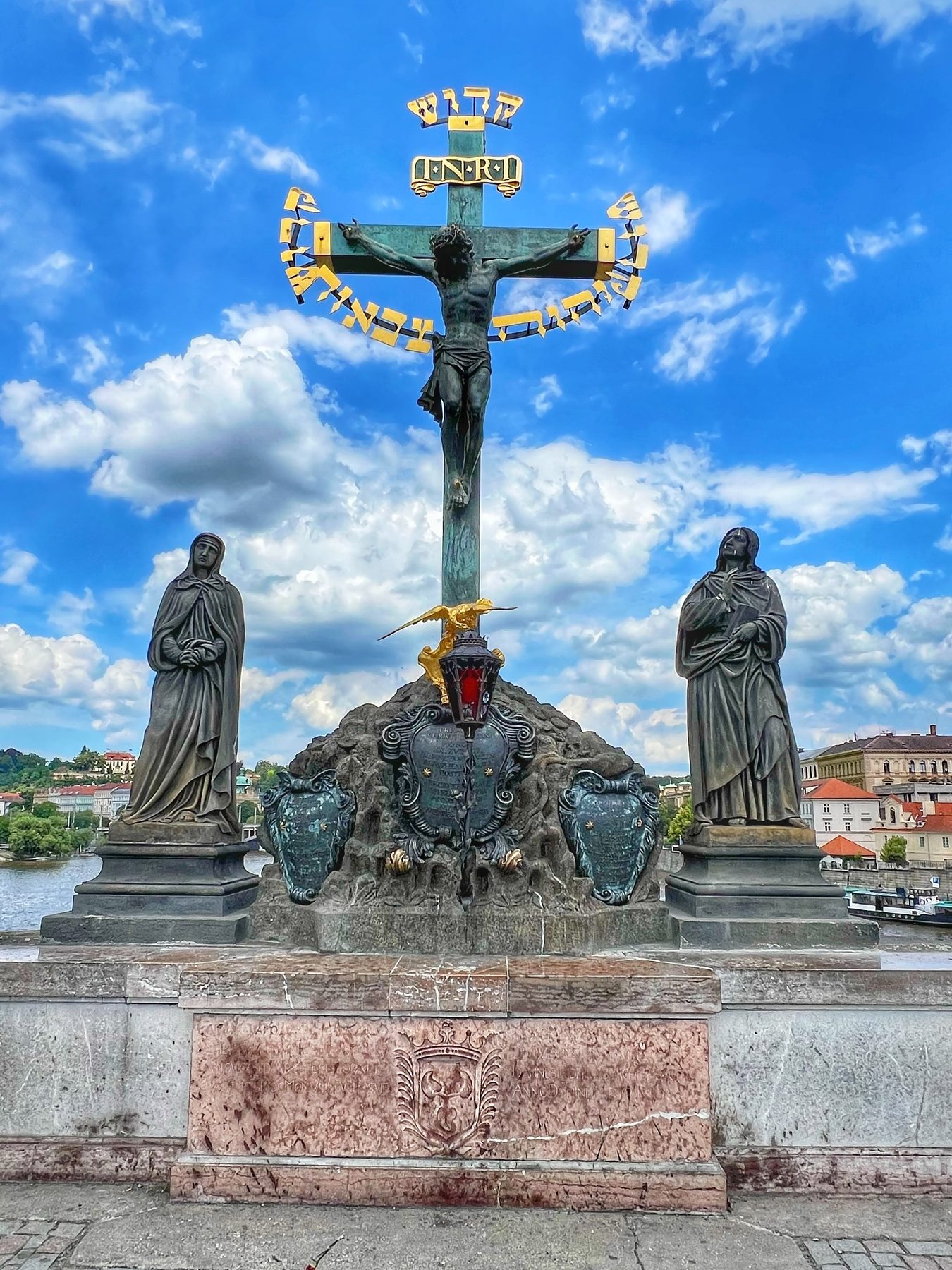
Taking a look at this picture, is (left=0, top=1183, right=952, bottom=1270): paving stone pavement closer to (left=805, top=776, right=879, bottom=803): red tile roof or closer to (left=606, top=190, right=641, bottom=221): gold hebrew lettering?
(left=606, top=190, right=641, bottom=221): gold hebrew lettering

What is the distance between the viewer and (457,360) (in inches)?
279

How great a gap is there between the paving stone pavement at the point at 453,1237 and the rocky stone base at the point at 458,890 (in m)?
1.49

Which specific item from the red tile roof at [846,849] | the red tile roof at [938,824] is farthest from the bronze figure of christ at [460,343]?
the red tile roof at [938,824]

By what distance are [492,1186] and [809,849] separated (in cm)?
316

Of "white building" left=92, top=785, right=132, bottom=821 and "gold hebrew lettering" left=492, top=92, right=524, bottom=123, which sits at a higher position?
"gold hebrew lettering" left=492, top=92, right=524, bottom=123

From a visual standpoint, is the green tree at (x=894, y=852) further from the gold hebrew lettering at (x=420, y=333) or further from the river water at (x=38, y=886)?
the gold hebrew lettering at (x=420, y=333)

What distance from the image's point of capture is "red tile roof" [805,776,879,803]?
200 feet

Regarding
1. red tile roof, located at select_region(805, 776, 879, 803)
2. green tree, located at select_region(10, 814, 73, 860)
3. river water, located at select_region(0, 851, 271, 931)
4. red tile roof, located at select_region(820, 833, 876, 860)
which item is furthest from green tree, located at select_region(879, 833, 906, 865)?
green tree, located at select_region(10, 814, 73, 860)

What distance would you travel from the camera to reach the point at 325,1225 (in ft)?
11.7

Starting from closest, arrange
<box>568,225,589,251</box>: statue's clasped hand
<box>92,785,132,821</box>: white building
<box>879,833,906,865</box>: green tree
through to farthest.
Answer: <box>568,225,589,251</box>: statue's clasped hand → <box>92,785,132,821</box>: white building → <box>879,833,906,865</box>: green tree

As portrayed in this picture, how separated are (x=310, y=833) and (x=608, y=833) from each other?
2067 millimetres

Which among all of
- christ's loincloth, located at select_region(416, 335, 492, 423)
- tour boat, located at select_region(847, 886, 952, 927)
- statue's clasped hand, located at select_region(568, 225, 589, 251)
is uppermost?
statue's clasped hand, located at select_region(568, 225, 589, 251)

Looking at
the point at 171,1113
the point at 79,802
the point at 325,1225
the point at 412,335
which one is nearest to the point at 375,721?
the point at 171,1113

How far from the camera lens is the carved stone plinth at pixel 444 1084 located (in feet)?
12.5
